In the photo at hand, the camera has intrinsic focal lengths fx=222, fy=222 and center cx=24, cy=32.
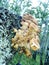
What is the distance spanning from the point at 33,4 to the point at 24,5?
12.9 inches

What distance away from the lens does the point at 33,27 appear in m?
4.00

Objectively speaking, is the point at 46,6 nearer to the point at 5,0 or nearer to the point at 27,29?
the point at 5,0

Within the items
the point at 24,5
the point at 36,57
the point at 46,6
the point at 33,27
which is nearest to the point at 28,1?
the point at 24,5

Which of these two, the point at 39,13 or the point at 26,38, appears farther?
the point at 39,13

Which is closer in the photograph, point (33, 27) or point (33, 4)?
point (33, 27)

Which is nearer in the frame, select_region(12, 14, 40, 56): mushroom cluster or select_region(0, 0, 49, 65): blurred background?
select_region(12, 14, 40, 56): mushroom cluster

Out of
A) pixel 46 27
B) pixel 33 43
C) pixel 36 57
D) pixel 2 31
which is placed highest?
pixel 2 31

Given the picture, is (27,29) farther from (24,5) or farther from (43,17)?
(24,5)

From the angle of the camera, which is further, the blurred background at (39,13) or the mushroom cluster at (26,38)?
the blurred background at (39,13)

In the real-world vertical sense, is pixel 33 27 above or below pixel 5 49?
above

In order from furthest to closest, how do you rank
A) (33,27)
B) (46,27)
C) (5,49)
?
(46,27) → (33,27) → (5,49)

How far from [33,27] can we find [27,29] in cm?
13

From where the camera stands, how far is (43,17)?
716 cm

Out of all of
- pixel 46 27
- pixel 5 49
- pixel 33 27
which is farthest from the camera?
pixel 46 27
